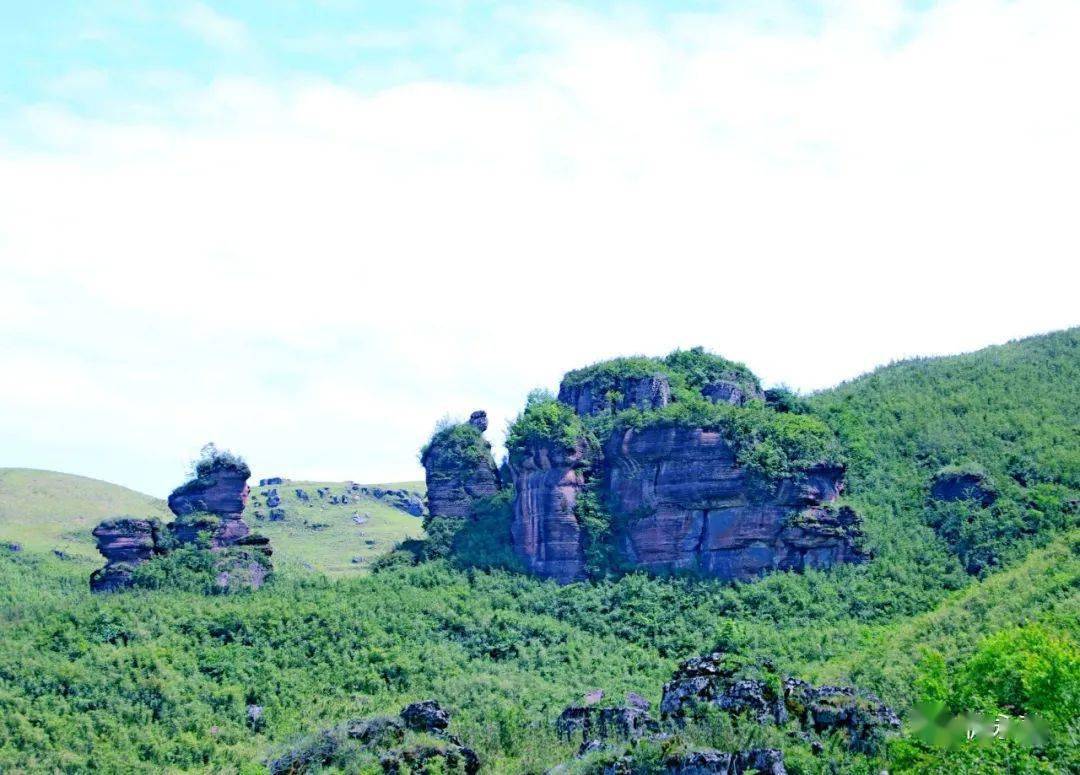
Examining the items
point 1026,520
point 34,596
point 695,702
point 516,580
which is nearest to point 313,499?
point 34,596

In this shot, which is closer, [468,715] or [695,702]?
[695,702]

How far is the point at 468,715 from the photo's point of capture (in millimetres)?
70500

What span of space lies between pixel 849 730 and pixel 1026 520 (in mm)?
35145

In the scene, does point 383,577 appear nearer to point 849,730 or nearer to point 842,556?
point 842,556

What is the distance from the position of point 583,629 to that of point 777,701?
29495mm

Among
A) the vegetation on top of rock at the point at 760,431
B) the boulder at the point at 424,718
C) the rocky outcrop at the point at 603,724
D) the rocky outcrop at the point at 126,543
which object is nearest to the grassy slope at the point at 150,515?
the rocky outcrop at the point at 126,543

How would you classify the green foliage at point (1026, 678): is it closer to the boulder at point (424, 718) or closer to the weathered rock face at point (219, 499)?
the boulder at point (424, 718)

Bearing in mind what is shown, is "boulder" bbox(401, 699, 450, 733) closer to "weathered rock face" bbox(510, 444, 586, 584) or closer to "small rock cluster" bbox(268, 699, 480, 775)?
"small rock cluster" bbox(268, 699, 480, 775)

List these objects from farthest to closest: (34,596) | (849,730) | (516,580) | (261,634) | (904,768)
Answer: (34,596) → (516,580) → (261,634) → (849,730) → (904,768)

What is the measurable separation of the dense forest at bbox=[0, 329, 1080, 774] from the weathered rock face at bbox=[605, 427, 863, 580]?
141 centimetres

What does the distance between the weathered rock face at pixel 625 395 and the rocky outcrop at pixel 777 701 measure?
1533 inches

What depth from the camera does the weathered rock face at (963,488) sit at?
89062 millimetres

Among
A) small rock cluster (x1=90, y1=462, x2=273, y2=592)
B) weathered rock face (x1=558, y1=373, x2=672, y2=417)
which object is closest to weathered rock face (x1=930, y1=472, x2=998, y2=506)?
weathered rock face (x1=558, y1=373, x2=672, y2=417)

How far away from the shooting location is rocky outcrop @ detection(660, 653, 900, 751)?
2213 inches
